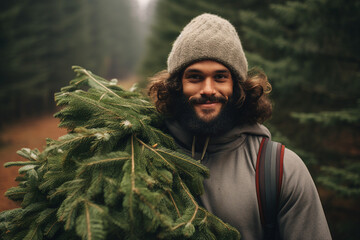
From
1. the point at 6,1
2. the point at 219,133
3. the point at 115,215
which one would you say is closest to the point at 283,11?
the point at 219,133

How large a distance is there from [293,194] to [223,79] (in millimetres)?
1120

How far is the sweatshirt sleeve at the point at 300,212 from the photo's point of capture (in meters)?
1.74

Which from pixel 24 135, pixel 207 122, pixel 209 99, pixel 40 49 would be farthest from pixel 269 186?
pixel 40 49

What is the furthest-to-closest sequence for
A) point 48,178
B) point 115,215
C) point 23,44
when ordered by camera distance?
point 23,44 < point 48,178 < point 115,215

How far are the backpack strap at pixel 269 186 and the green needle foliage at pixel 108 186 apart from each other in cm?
33

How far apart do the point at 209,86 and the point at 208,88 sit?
2cm

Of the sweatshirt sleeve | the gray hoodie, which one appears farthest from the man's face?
the sweatshirt sleeve

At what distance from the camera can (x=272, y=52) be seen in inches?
250

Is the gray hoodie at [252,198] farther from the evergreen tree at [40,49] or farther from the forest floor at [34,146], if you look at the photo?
the evergreen tree at [40,49]

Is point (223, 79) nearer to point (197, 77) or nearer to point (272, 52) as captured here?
point (197, 77)

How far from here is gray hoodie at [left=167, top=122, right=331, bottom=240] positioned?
68.9 inches

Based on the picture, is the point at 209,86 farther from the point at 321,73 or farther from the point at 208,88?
the point at 321,73

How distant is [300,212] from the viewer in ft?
5.78

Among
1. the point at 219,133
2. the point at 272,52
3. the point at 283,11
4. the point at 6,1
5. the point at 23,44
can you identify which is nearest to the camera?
the point at 219,133
